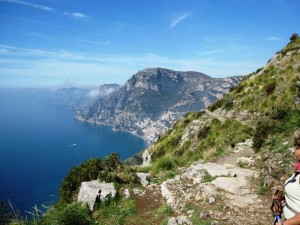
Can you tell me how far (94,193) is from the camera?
1155 centimetres

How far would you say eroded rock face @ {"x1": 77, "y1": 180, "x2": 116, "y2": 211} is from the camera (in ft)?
37.1

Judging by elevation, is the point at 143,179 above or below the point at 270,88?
below

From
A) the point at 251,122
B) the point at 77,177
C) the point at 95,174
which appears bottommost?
the point at 77,177

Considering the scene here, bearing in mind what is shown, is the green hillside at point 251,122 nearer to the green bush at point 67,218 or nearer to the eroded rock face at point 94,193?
the eroded rock face at point 94,193

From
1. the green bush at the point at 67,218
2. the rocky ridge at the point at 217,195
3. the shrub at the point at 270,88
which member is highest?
the shrub at the point at 270,88

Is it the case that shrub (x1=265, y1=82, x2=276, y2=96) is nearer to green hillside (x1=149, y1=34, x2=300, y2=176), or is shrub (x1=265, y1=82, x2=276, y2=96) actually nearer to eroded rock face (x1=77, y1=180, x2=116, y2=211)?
green hillside (x1=149, y1=34, x2=300, y2=176)

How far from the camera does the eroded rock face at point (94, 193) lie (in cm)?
1132

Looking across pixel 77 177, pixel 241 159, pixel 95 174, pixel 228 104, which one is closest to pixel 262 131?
pixel 241 159

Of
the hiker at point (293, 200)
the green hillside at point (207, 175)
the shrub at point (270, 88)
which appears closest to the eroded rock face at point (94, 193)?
the green hillside at point (207, 175)

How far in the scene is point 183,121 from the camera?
40594 mm

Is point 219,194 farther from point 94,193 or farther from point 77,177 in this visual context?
point 77,177

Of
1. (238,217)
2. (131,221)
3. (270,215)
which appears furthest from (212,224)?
(131,221)

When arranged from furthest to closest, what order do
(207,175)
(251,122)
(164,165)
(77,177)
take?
(251,122), (164,165), (77,177), (207,175)

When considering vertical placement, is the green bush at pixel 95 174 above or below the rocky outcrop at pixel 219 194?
below
